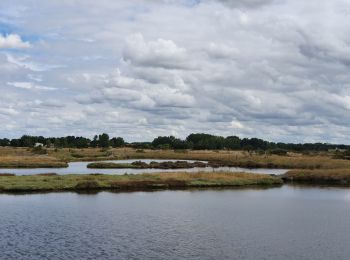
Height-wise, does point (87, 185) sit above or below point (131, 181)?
below

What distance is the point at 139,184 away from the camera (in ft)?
224

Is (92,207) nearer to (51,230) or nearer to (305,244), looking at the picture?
(51,230)

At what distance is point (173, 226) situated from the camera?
40.0 meters

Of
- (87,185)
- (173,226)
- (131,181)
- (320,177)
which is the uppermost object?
(320,177)

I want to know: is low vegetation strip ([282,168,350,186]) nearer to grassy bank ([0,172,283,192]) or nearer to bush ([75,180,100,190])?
grassy bank ([0,172,283,192])

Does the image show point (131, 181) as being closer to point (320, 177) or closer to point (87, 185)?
point (87, 185)

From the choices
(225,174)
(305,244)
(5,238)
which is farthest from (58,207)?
(225,174)

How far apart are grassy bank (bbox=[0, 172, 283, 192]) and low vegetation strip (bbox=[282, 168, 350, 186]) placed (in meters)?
5.75

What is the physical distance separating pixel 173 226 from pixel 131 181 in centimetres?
2896

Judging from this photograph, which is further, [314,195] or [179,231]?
[314,195]

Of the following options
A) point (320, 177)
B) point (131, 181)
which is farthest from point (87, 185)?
point (320, 177)

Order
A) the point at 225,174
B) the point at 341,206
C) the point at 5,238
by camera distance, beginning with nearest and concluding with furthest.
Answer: the point at 5,238 → the point at 341,206 → the point at 225,174

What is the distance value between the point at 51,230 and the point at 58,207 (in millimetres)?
11490

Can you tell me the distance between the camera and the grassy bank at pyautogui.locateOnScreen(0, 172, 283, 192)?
205 feet
